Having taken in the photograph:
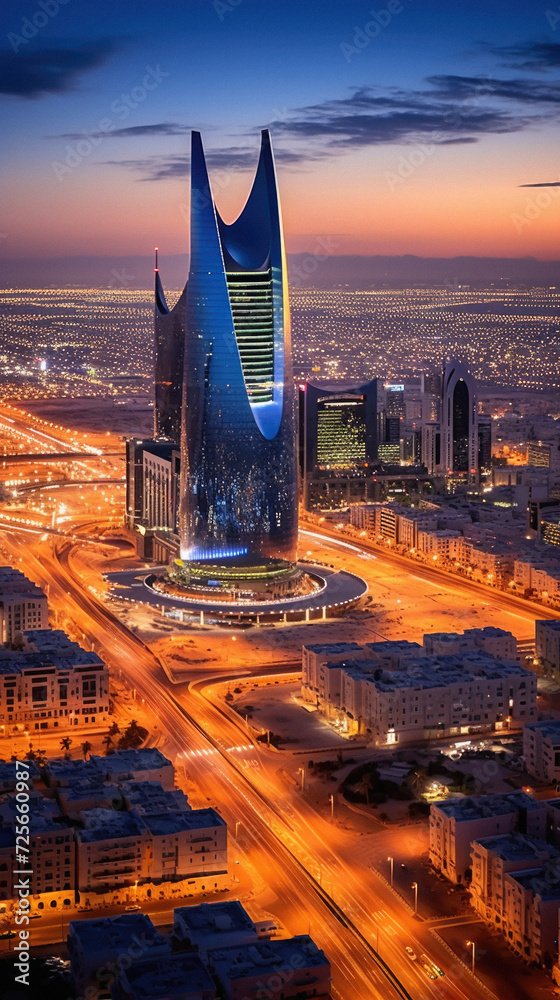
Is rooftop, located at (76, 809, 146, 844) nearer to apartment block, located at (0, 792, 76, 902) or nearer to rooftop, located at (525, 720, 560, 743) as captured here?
apartment block, located at (0, 792, 76, 902)

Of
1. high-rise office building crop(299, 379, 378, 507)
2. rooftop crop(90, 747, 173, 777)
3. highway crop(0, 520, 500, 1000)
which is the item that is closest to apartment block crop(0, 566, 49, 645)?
highway crop(0, 520, 500, 1000)

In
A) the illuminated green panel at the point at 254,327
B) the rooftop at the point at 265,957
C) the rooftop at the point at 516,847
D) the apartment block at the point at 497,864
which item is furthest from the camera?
the illuminated green panel at the point at 254,327

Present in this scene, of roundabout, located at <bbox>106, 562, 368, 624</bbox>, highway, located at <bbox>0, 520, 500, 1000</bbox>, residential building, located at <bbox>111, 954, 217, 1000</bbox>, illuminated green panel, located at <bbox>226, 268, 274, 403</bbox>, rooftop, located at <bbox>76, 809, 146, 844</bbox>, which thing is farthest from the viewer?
illuminated green panel, located at <bbox>226, 268, 274, 403</bbox>

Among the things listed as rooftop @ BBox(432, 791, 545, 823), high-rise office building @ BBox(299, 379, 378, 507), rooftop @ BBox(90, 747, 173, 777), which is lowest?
rooftop @ BBox(90, 747, 173, 777)

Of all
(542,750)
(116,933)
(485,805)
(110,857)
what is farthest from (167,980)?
(542,750)

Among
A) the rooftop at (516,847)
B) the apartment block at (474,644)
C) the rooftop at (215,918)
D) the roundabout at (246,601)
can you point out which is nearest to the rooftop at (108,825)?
the rooftop at (215,918)

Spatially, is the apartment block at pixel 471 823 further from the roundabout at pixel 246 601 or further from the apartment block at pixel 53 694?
Answer: the roundabout at pixel 246 601
